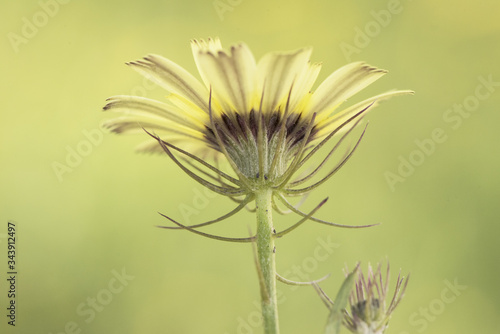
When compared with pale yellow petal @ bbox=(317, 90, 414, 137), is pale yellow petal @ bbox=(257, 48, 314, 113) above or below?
above

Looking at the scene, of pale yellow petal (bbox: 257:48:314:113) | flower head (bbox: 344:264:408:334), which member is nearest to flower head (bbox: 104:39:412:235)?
pale yellow petal (bbox: 257:48:314:113)

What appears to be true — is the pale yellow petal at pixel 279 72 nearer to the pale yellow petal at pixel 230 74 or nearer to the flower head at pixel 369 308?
the pale yellow petal at pixel 230 74

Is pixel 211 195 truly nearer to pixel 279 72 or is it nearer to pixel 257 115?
pixel 257 115

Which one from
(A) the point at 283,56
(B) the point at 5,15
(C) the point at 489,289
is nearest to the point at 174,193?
(B) the point at 5,15

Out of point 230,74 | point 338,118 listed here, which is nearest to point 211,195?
point 338,118

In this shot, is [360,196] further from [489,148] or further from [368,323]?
[368,323]

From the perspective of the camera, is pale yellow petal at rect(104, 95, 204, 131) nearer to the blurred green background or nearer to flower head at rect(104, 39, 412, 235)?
flower head at rect(104, 39, 412, 235)
